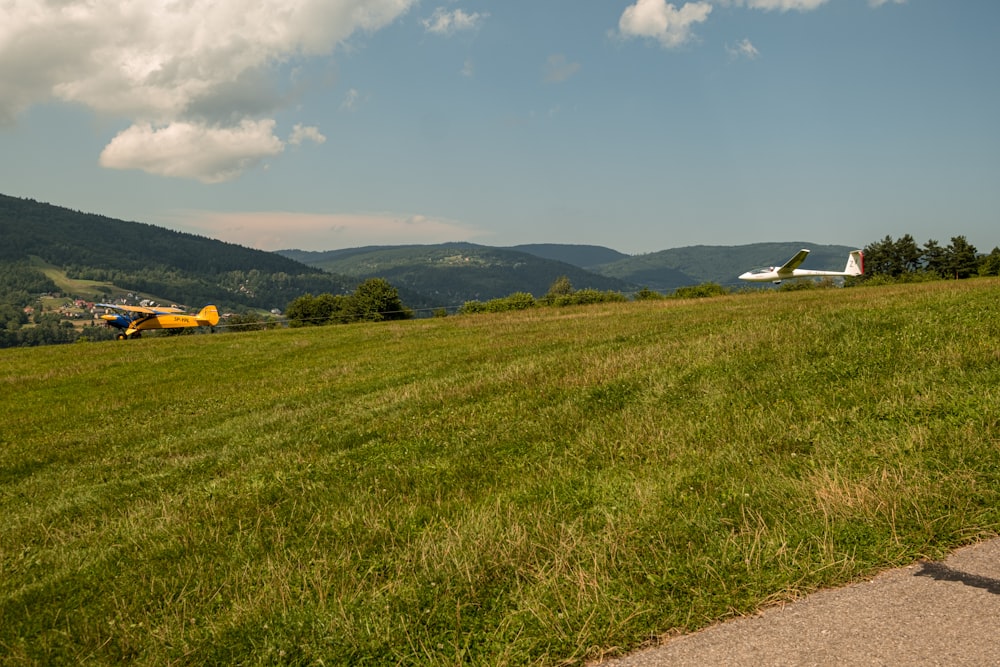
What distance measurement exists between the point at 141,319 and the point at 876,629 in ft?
210

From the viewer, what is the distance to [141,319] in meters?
58.0

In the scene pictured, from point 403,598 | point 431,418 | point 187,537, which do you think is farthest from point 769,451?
point 187,537

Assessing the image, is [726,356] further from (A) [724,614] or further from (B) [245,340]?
(B) [245,340]

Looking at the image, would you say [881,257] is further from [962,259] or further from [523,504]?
[523,504]

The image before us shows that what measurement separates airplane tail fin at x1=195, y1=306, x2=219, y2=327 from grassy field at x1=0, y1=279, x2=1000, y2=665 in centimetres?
5297

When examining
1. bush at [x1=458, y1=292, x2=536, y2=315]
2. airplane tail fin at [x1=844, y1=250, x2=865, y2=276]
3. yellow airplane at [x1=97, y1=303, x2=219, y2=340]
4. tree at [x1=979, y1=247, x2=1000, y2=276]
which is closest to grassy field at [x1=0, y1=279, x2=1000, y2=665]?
yellow airplane at [x1=97, y1=303, x2=219, y2=340]

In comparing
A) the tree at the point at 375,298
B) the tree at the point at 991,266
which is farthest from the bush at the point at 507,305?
the tree at the point at 991,266

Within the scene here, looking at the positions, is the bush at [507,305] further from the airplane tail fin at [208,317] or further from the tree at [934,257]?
the tree at [934,257]

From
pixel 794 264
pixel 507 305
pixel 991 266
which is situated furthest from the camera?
pixel 991 266

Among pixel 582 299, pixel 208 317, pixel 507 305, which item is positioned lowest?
pixel 208 317

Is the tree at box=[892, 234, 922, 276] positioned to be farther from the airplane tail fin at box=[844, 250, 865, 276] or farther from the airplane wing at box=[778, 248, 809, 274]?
the airplane wing at box=[778, 248, 809, 274]

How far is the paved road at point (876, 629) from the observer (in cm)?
425

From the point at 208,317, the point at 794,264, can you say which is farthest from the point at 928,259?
the point at 208,317

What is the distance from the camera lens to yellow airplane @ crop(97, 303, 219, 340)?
56906 millimetres
